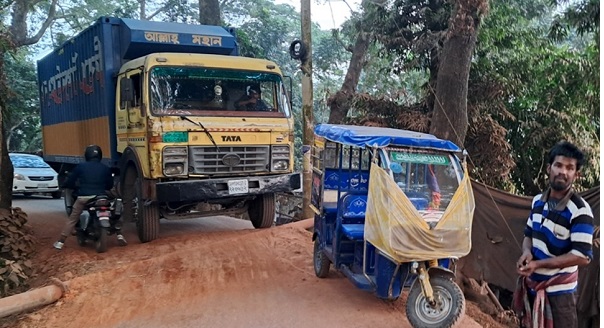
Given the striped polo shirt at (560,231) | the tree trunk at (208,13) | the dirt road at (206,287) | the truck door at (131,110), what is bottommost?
the dirt road at (206,287)

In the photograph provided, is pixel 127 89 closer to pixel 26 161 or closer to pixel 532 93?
pixel 532 93

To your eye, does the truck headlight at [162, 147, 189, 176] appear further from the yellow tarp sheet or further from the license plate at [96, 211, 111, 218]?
the yellow tarp sheet

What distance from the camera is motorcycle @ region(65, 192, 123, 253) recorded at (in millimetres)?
7316

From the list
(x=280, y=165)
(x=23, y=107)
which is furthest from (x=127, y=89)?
(x=23, y=107)

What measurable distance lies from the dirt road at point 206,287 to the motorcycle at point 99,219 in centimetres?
23

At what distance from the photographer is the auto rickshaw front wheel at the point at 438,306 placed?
167 inches

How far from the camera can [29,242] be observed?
296 inches

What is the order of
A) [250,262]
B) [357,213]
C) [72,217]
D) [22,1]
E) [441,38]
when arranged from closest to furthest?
1. [357,213]
2. [250,262]
3. [72,217]
4. [441,38]
5. [22,1]

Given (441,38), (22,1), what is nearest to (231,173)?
(441,38)

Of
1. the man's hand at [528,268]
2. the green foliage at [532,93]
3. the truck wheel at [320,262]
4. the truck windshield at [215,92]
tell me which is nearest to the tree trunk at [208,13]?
the truck windshield at [215,92]

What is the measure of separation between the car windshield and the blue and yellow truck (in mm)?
6913

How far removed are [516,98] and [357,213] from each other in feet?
22.4

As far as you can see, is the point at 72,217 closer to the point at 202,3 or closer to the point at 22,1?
the point at 202,3

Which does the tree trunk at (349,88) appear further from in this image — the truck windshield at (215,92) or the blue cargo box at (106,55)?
the truck windshield at (215,92)
